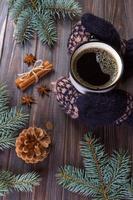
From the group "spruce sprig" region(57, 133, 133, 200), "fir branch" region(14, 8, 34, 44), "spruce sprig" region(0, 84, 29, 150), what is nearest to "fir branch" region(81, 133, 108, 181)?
"spruce sprig" region(57, 133, 133, 200)

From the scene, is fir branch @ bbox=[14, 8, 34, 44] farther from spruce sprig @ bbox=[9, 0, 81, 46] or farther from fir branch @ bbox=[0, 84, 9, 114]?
fir branch @ bbox=[0, 84, 9, 114]

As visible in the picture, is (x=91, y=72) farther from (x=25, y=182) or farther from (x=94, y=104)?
(x=25, y=182)

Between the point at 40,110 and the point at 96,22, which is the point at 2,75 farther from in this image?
the point at 96,22

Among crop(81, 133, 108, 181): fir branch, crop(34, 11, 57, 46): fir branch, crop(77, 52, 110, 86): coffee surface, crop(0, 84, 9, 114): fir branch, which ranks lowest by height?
crop(81, 133, 108, 181): fir branch

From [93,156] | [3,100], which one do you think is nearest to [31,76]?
[3,100]

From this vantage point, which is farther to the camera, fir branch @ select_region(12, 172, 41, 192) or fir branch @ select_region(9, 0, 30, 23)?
A: fir branch @ select_region(9, 0, 30, 23)

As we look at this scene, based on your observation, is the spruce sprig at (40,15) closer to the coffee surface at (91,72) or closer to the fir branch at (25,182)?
the coffee surface at (91,72)
